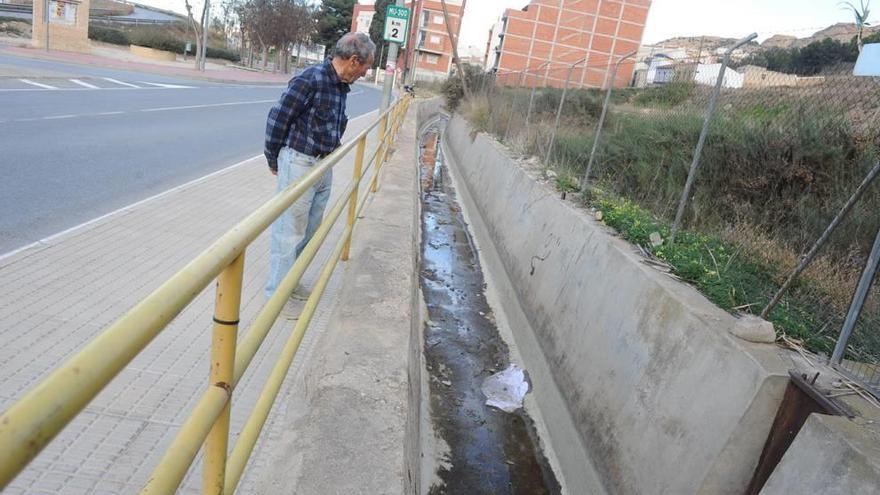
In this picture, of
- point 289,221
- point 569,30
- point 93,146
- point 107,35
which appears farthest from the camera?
point 569,30

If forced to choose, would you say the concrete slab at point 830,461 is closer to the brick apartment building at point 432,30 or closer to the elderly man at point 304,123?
the elderly man at point 304,123

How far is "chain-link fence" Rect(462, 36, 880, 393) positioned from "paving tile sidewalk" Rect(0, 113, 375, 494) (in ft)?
10.5

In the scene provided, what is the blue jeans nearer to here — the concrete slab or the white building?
Answer: the concrete slab

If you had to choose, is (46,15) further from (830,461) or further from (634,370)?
(830,461)

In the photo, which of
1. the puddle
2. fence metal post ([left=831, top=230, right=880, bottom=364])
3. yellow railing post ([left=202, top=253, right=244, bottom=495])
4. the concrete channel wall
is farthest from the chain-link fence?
yellow railing post ([left=202, top=253, right=244, bottom=495])

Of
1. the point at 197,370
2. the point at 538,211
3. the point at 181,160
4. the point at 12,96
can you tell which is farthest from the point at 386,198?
the point at 12,96

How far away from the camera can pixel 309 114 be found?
4223 mm

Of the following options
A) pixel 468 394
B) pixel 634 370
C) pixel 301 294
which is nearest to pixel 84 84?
pixel 301 294

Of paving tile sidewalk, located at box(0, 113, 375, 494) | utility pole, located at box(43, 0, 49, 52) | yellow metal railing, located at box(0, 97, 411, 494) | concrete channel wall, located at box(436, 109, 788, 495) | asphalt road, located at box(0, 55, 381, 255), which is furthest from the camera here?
utility pole, located at box(43, 0, 49, 52)

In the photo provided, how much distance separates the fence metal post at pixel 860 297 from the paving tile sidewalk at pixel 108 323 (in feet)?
9.83

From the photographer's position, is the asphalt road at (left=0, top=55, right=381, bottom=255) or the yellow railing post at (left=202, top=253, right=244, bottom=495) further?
the asphalt road at (left=0, top=55, right=381, bottom=255)

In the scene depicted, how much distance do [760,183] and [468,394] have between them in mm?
4023

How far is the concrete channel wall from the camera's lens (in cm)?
315

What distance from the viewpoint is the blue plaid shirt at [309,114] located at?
4.13 meters
